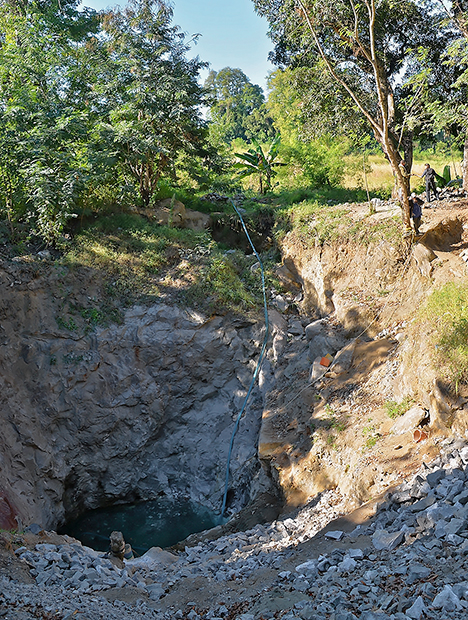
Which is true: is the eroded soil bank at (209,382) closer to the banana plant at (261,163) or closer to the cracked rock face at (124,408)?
the cracked rock face at (124,408)

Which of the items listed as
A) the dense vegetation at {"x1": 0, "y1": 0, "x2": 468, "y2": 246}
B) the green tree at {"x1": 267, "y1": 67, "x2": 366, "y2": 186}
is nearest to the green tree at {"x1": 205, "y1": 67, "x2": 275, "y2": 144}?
the green tree at {"x1": 267, "y1": 67, "x2": 366, "y2": 186}

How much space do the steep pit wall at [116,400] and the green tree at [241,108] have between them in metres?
27.4

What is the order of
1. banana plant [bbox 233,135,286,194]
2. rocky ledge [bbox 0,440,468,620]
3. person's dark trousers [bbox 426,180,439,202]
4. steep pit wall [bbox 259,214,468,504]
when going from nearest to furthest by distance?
rocky ledge [bbox 0,440,468,620], steep pit wall [bbox 259,214,468,504], person's dark trousers [bbox 426,180,439,202], banana plant [bbox 233,135,286,194]

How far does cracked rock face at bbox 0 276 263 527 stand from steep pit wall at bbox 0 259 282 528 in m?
0.02

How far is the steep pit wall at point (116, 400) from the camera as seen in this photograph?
9.20 m

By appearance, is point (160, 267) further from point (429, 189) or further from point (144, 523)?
point (429, 189)

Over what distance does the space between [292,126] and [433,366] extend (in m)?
20.6

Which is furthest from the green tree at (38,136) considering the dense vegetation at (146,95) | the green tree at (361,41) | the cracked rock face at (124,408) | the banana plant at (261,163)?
the banana plant at (261,163)

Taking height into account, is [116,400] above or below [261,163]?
below

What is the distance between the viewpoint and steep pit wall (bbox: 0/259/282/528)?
30.2 ft

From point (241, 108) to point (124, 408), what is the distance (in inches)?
1494

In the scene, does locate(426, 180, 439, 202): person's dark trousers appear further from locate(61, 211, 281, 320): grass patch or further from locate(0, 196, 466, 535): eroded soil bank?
locate(61, 211, 281, 320): grass patch

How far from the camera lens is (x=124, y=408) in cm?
1028

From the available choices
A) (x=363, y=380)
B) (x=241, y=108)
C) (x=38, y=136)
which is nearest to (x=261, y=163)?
(x=38, y=136)
